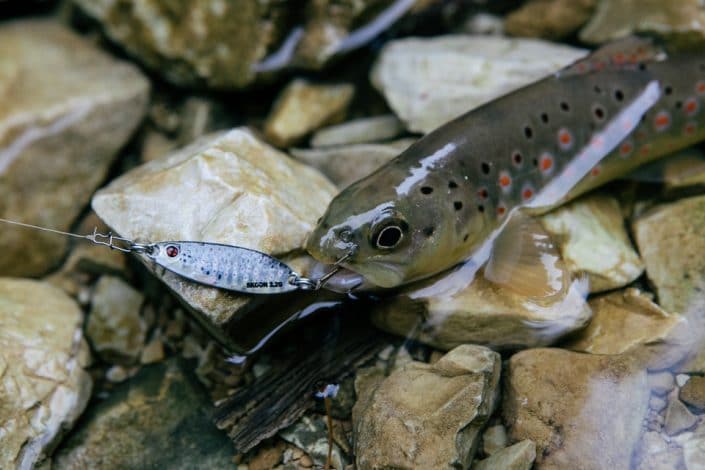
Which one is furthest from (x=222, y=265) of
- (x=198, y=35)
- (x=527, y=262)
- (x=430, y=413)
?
(x=198, y=35)

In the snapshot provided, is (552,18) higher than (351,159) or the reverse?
higher

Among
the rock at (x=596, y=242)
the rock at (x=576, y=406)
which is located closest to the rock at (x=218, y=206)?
the rock at (x=576, y=406)

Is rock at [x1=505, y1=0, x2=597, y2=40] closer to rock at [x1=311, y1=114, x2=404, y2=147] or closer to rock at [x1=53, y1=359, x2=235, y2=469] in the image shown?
rock at [x1=311, y1=114, x2=404, y2=147]

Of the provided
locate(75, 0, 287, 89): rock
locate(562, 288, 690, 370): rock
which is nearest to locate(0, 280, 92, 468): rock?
locate(75, 0, 287, 89): rock

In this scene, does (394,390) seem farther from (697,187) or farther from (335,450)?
(697,187)

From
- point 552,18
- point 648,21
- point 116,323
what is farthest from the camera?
point 552,18

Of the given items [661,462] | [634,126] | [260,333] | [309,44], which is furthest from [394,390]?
[309,44]

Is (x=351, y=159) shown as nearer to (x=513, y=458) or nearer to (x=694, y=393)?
(x=513, y=458)
